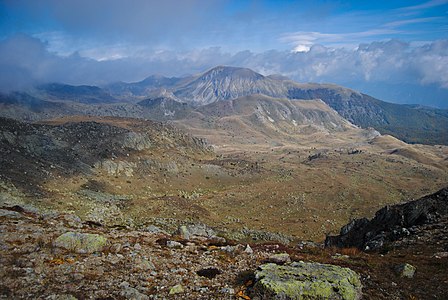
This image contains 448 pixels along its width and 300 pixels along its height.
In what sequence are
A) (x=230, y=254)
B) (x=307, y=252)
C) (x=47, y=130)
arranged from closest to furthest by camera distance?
(x=230, y=254)
(x=307, y=252)
(x=47, y=130)

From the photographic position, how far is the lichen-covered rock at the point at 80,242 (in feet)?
58.0

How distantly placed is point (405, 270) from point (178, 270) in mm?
13268

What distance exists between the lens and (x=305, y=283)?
1430 cm

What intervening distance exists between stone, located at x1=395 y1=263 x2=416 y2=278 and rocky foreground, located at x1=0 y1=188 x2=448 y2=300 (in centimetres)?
6

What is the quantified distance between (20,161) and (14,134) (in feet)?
61.4

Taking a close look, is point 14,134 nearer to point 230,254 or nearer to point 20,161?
point 20,161

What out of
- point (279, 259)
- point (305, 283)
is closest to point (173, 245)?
point (279, 259)

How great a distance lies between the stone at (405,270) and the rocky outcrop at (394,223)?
9328 millimetres

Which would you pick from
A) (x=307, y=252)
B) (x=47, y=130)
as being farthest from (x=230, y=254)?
(x=47, y=130)

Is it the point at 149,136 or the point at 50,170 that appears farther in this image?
the point at 149,136

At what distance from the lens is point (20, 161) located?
63031mm

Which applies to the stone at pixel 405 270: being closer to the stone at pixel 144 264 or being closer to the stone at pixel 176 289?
the stone at pixel 176 289

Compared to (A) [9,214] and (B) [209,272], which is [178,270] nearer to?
(B) [209,272]

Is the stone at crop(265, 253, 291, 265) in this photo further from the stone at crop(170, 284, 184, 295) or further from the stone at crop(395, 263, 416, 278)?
the stone at crop(395, 263, 416, 278)
